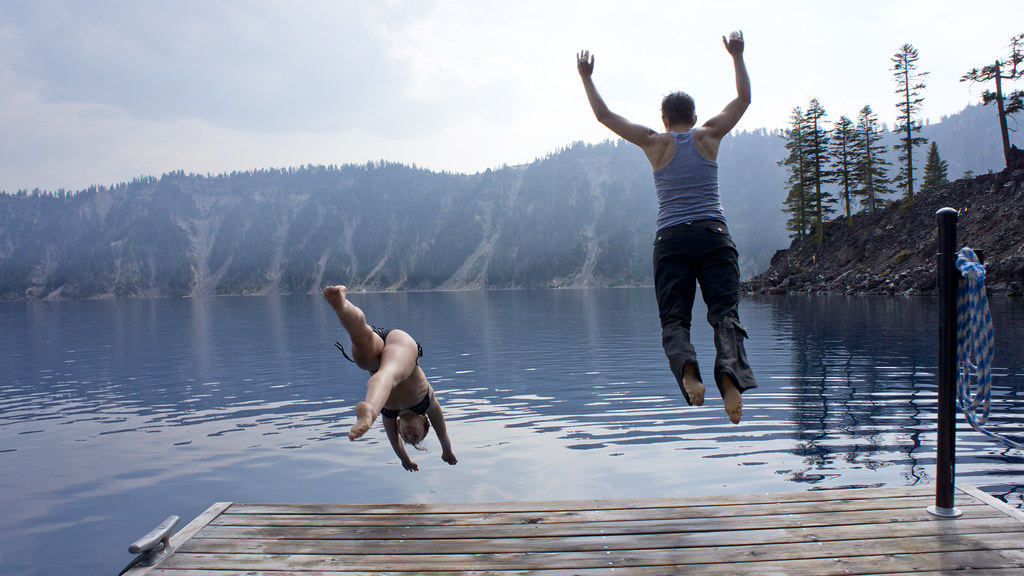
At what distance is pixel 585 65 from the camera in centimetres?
611

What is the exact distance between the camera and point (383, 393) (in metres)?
4.27

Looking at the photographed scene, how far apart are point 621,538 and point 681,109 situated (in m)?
3.80

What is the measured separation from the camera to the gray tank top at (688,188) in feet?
18.9

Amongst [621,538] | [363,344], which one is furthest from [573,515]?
[363,344]

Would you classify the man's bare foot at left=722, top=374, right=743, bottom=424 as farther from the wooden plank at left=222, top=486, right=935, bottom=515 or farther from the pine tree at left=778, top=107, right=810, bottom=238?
the pine tree at left=778, top=107, right=810, bottom=238

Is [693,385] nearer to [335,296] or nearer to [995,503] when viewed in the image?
[995,503]

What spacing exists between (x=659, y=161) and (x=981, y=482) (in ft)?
20.9

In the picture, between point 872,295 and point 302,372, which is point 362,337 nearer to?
point 302,372

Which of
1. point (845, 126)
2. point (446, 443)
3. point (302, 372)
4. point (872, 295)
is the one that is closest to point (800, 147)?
point (845, 126)

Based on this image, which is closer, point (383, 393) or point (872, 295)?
point (383, 393)

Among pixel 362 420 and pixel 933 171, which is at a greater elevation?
pixel 933 171

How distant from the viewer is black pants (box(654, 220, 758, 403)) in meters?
5.45

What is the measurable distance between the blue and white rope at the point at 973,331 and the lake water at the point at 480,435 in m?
3.74

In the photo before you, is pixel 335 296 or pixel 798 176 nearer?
pixel 335 296
